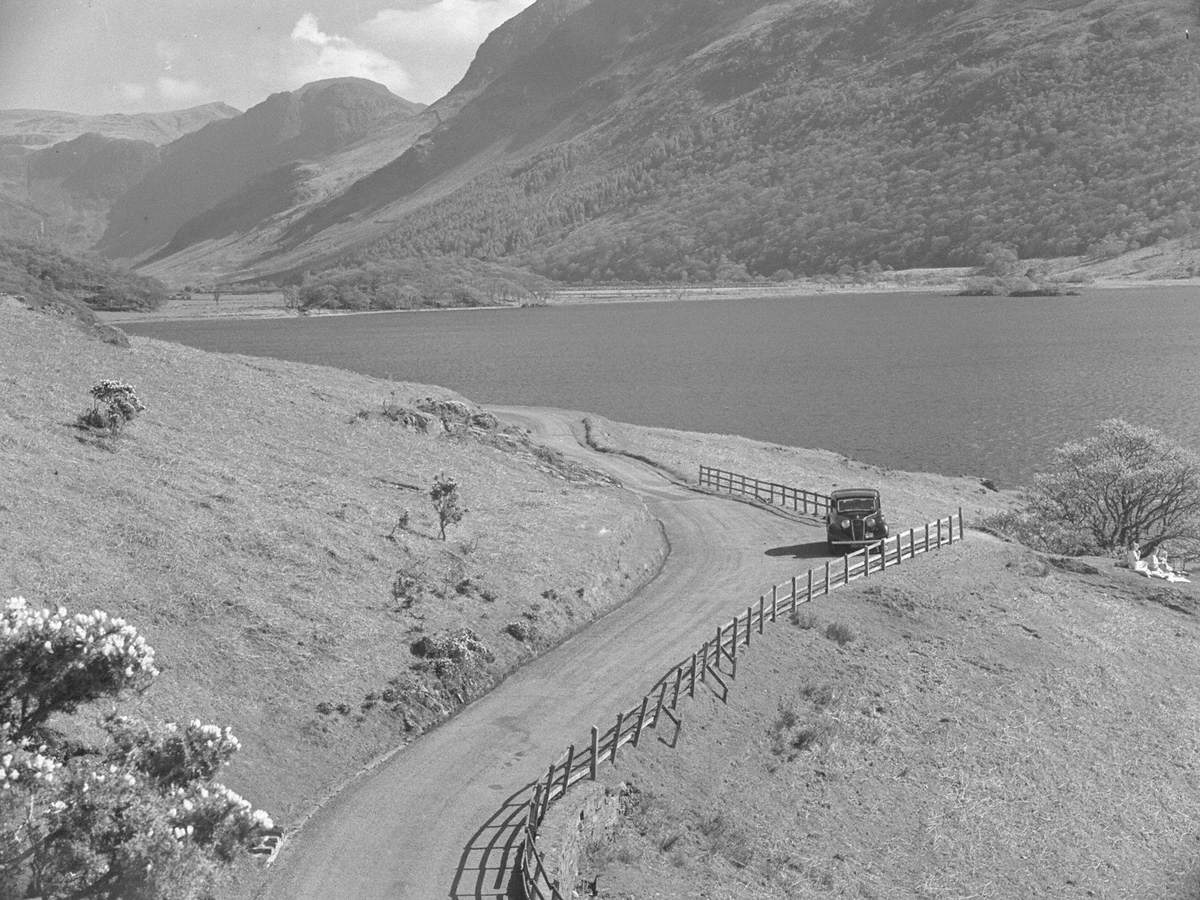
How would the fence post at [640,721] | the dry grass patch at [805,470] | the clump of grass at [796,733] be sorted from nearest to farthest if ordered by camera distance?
the fence post at [640,721]
the clump of grass at [796,733]
the dry grass patch at [805,470]

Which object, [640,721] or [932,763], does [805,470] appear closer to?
[932,763]

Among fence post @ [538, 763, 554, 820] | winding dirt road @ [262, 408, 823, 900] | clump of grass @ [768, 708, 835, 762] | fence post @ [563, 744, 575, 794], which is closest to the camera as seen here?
winding dirt road @ [262, 408, 823, 900]

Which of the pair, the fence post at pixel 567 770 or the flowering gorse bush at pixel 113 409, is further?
the flowering gorse bush at pixel 113 409

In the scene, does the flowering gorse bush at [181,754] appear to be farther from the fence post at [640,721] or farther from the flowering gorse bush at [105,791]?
the fence post at [640,721]

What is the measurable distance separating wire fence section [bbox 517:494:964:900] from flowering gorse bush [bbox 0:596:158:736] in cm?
650

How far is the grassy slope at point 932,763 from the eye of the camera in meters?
22.1

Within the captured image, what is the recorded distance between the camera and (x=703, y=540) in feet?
138

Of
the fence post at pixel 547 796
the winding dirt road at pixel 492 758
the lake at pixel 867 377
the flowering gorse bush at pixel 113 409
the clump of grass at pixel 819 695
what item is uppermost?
the flowering gorse bush at pixel 113 409

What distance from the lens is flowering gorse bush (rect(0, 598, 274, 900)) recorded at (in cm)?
1323

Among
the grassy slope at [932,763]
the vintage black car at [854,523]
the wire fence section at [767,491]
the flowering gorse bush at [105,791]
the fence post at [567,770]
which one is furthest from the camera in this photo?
the wire fence section at [767,491]

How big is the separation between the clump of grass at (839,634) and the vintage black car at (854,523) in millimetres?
7605

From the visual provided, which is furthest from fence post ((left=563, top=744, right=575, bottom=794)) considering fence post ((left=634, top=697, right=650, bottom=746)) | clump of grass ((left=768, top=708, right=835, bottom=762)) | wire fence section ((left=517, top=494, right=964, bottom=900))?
clump of grass ((left=768, top=708, right=835, bottom=762))

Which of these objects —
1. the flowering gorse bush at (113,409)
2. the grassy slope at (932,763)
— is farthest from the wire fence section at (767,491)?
the flowering gorse bush at (113,409)

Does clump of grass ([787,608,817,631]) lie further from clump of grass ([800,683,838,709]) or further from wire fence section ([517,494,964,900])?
clump of grass ([800,683,838,709])
